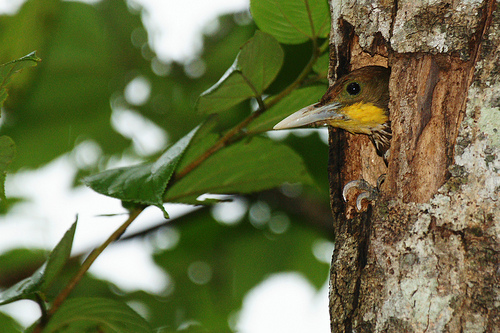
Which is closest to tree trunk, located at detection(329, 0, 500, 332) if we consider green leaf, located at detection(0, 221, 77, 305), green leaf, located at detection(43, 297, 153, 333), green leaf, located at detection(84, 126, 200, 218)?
green leaf, located at detection(84, 126, 200, 218)

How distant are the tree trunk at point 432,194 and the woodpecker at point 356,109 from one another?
40 cm

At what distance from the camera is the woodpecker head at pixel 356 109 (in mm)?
2197

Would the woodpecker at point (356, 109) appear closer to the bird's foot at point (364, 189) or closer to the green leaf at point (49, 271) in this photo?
the bird's foot at point (364, 189)

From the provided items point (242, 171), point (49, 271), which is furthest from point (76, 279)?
point (242, 171)

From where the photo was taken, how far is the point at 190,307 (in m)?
3.95

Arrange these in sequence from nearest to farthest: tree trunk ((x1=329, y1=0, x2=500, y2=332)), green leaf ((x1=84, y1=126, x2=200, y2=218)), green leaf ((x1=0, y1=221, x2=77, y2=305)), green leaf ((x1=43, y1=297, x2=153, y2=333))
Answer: tree trunk ((x1=329, y1=0, x2=500, y2=332))
green leaf ((x1=84, y1=126, x2=200, y2=218))
green leaf ((x1=0, y1=221, x2=77, y2=305))
green leaf ((x1=43, y1=297, x2=153, y2=333))

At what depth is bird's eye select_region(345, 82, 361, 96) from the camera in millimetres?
2295

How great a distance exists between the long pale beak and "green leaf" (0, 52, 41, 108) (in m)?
0.91

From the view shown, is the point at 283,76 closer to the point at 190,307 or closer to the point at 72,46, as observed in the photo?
the point at 72,46

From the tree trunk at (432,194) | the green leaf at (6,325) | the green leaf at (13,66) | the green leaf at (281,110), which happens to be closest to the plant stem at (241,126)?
the green leaf at (281,110)

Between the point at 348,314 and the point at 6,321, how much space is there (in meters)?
1.41

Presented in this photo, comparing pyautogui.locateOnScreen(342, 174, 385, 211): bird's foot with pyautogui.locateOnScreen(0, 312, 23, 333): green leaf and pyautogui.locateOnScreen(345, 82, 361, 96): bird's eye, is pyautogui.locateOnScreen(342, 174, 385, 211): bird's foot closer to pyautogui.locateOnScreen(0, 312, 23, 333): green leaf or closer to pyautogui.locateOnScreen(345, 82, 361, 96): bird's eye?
pyautogui.locateOnScreen(345, 82, 361, 96): bird's eye

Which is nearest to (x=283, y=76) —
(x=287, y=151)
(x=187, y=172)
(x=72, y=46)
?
(x=287, y=151)

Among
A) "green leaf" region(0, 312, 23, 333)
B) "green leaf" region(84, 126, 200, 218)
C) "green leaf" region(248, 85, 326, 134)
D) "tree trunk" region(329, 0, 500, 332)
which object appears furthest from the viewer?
"green leaf" region(0, 312, 23, 333)
